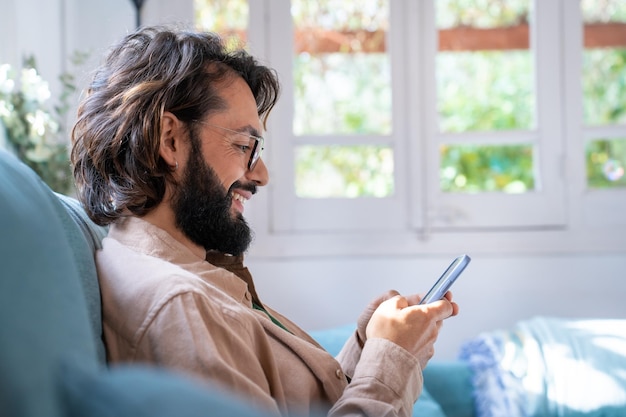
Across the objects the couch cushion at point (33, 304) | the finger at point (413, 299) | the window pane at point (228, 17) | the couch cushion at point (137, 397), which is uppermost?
the window pane at point (228, 17)

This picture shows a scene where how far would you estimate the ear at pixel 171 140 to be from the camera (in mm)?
1396

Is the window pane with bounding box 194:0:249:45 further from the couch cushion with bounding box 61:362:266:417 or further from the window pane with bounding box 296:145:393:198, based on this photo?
the couch cushion with bounding box 61:362:266:417

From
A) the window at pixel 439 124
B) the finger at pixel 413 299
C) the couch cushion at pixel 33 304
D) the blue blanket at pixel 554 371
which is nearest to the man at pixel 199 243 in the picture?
the finger at pixel 413 299

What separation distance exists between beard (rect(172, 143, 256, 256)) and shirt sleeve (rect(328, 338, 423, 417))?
0.36 meters

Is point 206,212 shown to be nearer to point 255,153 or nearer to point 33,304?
point 255,153

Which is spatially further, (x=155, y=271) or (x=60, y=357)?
(x=155, y=271)

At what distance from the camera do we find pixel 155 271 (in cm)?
112

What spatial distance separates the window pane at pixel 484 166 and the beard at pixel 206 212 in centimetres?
166

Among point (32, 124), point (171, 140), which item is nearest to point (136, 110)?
point (171, 140)

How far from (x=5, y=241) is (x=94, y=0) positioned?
234cm

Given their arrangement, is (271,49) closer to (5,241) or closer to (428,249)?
(428,249)

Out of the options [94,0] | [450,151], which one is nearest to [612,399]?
[450,151]

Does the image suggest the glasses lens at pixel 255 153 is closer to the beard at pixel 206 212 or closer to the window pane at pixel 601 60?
the beard at pixel 206 212

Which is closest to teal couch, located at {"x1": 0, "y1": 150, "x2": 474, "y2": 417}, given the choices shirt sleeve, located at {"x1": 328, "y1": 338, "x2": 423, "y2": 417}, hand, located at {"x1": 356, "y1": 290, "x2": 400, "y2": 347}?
shirt sleeve, located at {"x1": 328, "y1": 338, "x2": 423, "y2": 417}
